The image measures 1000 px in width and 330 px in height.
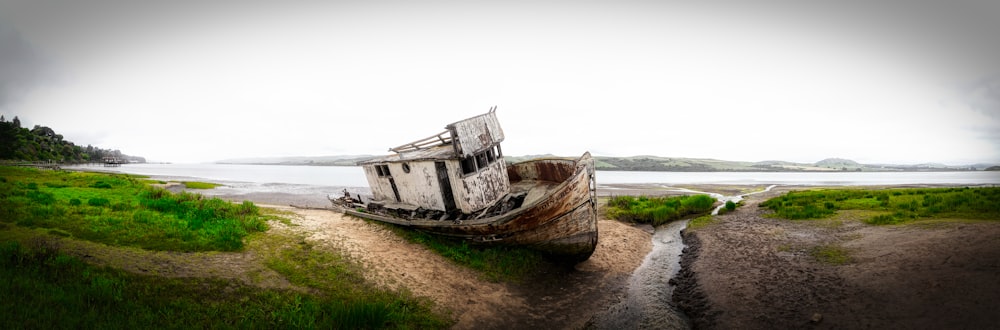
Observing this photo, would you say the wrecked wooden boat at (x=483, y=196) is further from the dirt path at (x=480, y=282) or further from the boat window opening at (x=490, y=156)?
the dirt path at (x=480, y=282)

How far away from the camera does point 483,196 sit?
12539mm

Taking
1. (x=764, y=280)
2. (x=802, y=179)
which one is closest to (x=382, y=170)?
(x=764, y=280)

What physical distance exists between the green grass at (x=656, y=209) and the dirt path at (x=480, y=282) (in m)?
7.03

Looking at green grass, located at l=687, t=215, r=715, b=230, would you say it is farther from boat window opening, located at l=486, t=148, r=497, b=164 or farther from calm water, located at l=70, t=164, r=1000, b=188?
calm water, located at l=70, t=164, r=1000, b=188

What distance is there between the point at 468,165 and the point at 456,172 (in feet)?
2.74

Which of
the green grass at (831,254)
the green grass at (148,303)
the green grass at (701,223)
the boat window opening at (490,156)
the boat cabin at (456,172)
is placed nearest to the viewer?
the green grass at (148,303)

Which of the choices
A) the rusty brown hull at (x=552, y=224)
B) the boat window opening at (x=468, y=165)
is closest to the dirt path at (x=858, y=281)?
the rusty brown hull at (x=552, y=224)

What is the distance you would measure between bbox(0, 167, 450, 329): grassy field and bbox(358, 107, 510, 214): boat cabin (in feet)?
14.1

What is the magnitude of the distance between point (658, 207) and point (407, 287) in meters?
16.5

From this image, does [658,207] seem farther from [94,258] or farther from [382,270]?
[94,258]

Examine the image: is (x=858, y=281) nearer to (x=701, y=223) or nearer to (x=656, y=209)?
(x=701, y=223)

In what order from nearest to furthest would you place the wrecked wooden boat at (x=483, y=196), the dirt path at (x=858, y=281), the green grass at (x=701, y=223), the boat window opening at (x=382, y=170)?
the dirt path at (x=858, y=281)
the wrecked wooden boat at (x=483, y=196)
the boat window opening at (x=382, y=170)
the green grass at (x=701, y=223)

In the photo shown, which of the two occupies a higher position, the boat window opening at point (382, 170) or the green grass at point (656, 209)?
the boat window opening at point (382, 170)

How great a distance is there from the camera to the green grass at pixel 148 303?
493 centimetres
